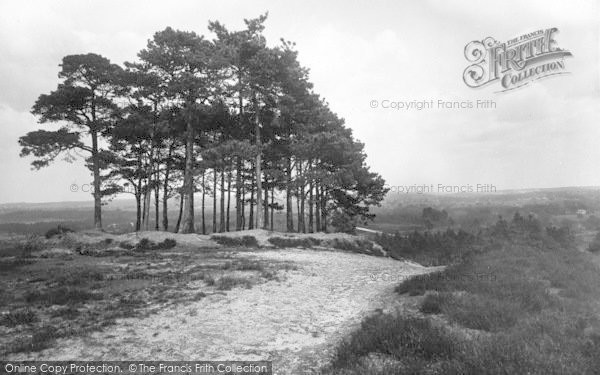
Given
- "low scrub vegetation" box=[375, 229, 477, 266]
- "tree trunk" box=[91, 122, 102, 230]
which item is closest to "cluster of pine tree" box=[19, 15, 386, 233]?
"tree trunk" box=[91, 122, 102, 230]

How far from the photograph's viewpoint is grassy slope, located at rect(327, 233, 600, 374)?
431cm

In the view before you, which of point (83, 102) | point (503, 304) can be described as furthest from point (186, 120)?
point (503, 304)

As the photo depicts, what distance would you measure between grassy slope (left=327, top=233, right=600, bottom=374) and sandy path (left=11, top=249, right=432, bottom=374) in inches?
32.8

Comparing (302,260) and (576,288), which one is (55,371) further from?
(302,260)

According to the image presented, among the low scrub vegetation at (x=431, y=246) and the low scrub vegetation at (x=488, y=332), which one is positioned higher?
the low scrub vegetation at (x=488, y=332)

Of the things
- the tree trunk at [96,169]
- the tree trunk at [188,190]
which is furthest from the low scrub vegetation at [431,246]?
the tree trunk at [96,169]

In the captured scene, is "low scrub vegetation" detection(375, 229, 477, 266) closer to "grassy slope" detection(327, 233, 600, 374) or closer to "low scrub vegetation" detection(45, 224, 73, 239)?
"grassy slope" detection(327, 233, 600, 374)

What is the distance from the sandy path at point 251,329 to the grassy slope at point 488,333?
2.74 feet

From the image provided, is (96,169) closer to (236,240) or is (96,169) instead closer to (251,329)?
(236,240)

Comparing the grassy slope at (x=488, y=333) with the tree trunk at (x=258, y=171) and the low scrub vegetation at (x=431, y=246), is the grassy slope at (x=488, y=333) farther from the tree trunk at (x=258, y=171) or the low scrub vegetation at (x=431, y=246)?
the low scrub vegetation at (x=431, y=246)

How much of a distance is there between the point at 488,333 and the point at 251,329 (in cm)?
424

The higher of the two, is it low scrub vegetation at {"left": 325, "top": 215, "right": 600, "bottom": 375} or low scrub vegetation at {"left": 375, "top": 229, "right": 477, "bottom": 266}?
low scrub vegetation at {"left": 325, "top": 215, "right": 600, "bottom": 375}

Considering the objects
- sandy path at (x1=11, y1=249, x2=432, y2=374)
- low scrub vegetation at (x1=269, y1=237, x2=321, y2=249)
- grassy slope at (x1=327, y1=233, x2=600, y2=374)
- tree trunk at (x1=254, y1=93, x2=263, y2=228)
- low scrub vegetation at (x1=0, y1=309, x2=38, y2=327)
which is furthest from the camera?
Answer: tree trunk at (x1=254, y1=93, x2=263, y2=228)

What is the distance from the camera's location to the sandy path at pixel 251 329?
554cm
